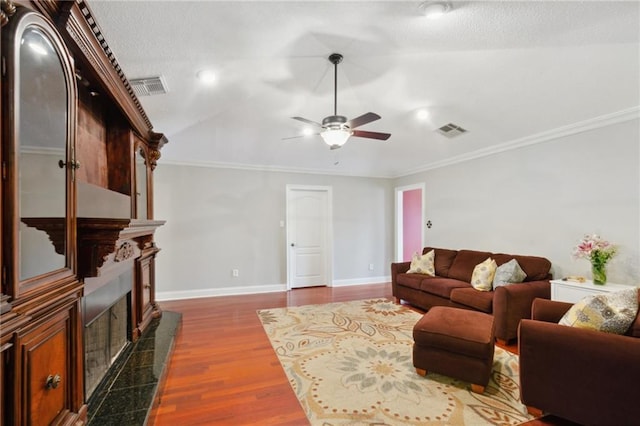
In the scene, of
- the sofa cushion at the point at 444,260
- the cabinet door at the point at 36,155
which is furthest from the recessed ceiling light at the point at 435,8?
the sofa cushion at the point at 444,260

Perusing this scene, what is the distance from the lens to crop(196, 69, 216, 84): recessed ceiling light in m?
2.57

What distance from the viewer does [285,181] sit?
580 centimetres

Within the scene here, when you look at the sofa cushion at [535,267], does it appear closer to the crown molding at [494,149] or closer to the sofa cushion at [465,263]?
the sofa cushion at [465,263]

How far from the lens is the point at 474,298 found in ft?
11.8

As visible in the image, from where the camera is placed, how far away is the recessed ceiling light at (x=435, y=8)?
5.94 ft

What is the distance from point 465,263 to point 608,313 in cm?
254

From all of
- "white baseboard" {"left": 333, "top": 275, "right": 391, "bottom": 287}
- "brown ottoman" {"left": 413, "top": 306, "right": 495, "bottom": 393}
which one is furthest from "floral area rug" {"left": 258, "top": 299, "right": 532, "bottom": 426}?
"white baseboard" {"left": 333, "top": 275, "right": 391, "bottom": 287}

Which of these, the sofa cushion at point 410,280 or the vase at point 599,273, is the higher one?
the vase at point 599,273

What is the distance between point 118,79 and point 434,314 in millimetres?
3258

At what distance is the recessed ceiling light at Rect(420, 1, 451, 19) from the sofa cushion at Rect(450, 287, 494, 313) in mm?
3010

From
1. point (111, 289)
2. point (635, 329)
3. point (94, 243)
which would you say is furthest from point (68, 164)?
point (635, 329)

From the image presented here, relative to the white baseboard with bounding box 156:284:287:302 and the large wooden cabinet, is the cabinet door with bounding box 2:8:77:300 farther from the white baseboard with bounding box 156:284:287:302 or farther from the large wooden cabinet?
the white baseboard with bounding box 156:284:287:302

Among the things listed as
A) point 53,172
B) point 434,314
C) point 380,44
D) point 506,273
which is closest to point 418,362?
point 434,314

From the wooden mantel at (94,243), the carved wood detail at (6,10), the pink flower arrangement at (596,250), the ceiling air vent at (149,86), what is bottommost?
the pink flower arrangement at (596,250)
